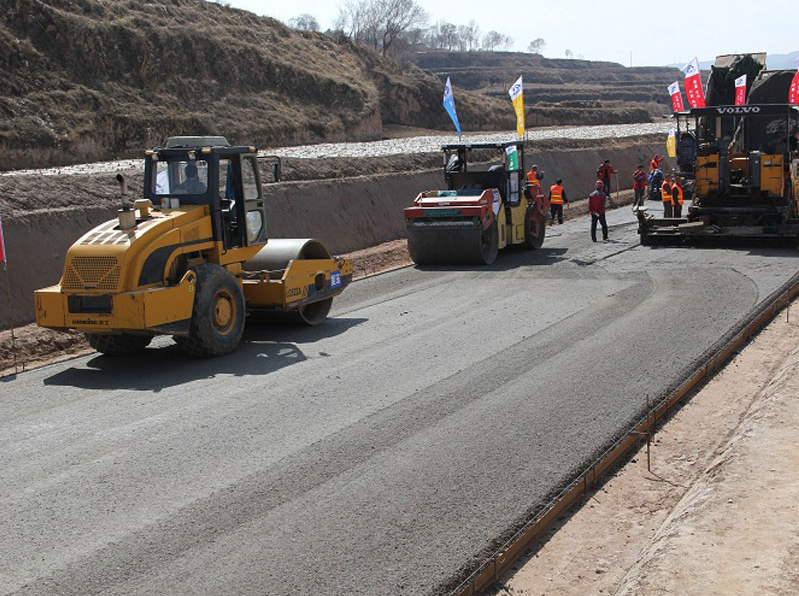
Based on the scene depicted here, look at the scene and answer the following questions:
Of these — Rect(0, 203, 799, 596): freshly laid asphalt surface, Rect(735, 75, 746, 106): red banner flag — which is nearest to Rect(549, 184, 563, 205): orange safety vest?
Rect(735, 75, 746, 106): red banner flag

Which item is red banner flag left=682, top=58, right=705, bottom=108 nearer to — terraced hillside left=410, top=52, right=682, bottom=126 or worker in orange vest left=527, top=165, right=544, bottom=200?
worker in orange vest left=527, top=165, right=544, bottom=200

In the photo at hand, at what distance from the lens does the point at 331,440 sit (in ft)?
26.2

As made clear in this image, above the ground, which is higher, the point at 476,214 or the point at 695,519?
the point at 476,214

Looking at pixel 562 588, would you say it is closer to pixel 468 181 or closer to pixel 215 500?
pixel 215 500

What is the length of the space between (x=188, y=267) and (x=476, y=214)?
7.41 meters

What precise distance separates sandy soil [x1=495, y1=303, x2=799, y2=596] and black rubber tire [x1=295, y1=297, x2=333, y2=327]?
18.7ft

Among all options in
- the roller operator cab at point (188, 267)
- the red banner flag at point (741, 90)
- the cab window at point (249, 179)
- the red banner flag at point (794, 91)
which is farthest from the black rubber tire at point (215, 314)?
the red banner flag at point (794, 91)

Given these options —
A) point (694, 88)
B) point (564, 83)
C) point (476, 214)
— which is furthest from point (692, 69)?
point (564, 83)

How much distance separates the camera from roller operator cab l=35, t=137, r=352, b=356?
10398mm

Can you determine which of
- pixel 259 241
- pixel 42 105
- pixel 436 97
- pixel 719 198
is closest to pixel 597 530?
pixel 259 241

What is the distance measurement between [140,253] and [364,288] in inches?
233

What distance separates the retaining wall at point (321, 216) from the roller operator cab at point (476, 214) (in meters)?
4.17

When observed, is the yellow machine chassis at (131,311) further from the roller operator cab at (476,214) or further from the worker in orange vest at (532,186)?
the worker in orange vest at (532,186)

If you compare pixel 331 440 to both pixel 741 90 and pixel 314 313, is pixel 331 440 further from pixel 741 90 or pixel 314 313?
pixel 741 90
